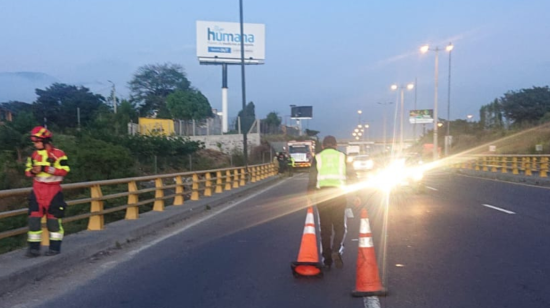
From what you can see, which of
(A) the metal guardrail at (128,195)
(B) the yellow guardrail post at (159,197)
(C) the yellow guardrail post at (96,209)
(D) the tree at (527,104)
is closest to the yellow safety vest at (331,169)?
(A) the metal guardrail at (128,195)

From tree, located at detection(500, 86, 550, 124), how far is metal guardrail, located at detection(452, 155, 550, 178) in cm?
3254

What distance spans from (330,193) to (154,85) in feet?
274

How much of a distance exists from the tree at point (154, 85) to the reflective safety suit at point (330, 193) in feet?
257

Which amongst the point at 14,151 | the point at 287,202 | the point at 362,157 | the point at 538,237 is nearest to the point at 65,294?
the point at 538,237

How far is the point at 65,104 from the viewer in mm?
54844

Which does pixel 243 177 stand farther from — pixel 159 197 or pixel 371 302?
pixel 371 302

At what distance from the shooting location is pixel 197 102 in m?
72.2

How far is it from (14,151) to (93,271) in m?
21.8

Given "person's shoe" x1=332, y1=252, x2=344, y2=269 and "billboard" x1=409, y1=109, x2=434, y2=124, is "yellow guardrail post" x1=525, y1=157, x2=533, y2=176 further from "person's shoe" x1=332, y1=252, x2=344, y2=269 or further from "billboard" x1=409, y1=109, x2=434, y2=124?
"billboard" x1=409, y1=109, x2=434, y2=124

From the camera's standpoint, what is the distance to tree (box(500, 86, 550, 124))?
73375mm

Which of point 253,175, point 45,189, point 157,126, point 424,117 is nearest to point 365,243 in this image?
point 45,189

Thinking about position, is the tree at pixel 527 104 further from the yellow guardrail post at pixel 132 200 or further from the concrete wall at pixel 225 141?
the yellow guardrail post at pixel 132 200

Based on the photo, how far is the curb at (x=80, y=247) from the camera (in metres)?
7.27

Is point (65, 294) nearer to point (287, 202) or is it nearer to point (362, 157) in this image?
point (287, 202)
